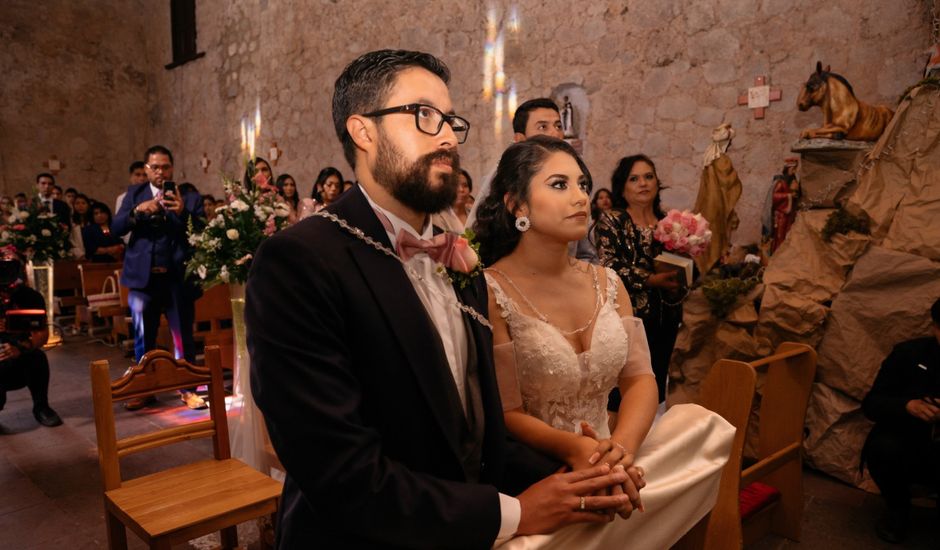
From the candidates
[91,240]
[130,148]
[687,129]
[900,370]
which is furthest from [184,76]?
[900,370]

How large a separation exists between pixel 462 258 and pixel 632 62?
625cm

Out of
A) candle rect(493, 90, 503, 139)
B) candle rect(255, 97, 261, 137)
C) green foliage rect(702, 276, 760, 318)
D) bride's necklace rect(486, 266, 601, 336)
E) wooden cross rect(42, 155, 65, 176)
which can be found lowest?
green foliage rect(702, 276, 760, 318)

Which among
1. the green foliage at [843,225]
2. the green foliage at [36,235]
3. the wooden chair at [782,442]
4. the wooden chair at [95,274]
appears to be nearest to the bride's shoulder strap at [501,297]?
the wooden chair at [782,442]

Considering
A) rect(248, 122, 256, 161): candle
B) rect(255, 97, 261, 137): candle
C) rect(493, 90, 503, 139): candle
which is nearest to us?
rect(493, 90, 503, 139): candle

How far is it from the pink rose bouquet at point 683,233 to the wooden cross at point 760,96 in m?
3.32

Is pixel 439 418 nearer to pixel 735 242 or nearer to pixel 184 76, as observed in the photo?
pixel 735 242

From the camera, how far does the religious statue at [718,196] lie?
5391 millimetres

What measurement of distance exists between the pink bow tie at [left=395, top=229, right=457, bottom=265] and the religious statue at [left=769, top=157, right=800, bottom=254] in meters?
4.76

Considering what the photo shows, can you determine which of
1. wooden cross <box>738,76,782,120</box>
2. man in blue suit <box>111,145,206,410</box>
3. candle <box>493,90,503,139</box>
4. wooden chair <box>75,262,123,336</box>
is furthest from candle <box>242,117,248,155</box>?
wooden cross <box>738,76,782,120</box>

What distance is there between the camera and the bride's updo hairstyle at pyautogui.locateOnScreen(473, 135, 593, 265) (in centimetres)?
196

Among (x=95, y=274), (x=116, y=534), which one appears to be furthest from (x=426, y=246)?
(x=95, y=274)

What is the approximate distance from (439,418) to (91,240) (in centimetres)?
839

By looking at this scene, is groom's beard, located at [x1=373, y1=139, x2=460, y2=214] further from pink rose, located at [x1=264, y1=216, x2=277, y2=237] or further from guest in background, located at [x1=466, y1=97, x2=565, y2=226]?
pink rose, located at [x1=264, y1=216, x2=277, y2=237]

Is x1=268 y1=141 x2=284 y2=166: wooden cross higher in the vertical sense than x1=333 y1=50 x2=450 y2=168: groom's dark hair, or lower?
higher
